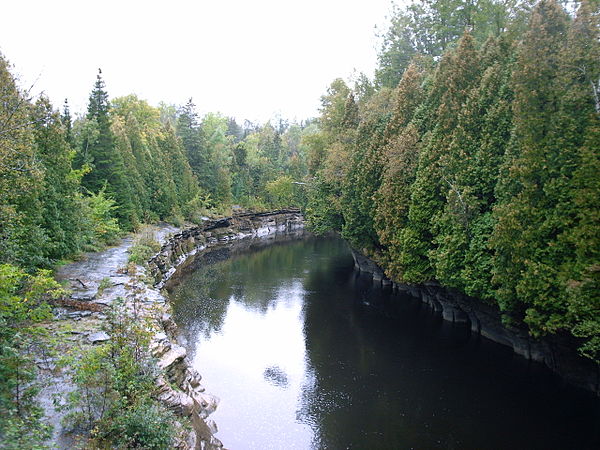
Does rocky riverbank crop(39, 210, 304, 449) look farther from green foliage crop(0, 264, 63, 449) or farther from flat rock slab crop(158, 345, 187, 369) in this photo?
green foliage crop(0, 264, 63, 449)

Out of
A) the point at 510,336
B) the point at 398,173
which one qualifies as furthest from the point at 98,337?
the point at 398,173

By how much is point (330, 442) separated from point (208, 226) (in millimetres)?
36378

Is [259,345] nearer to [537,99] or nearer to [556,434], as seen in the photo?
[556,434]

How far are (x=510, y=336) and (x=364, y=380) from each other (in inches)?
238

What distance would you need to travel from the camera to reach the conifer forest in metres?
9.48

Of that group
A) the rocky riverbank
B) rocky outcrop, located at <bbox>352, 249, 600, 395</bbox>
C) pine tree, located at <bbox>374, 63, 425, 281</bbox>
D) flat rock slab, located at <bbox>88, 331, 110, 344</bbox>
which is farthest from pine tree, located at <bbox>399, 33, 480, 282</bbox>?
flat rock slab, located at <bbox>88, 331, 110, 344</bbox>

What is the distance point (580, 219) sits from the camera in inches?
492

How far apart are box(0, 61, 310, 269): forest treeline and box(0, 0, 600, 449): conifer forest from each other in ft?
0.36

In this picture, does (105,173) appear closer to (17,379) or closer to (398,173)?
(398,173)

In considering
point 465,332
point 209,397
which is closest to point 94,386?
point 209,397

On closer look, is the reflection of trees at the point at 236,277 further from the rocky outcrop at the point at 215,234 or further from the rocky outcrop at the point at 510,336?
the rocky outcrop at the point at 510,336

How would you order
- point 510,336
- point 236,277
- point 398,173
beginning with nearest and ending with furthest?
point 510,336
point 398,173
point 236,277

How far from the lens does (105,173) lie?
94.8ft

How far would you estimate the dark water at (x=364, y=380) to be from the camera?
12516 mm
